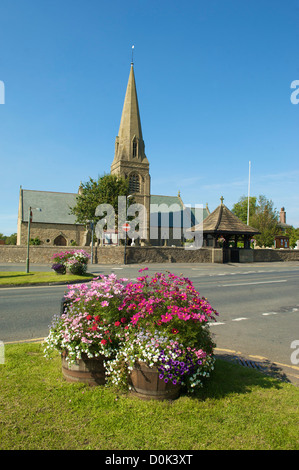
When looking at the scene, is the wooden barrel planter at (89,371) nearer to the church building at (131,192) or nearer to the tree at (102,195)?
the tree at (102,195)

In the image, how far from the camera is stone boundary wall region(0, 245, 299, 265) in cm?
3334

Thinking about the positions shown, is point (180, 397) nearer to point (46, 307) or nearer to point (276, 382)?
point (276, 382)

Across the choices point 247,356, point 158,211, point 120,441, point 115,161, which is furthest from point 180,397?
point 158,211

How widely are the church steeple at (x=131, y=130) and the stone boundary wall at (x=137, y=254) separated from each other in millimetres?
31063

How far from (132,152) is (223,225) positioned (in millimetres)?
31262

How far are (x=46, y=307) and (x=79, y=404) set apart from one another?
7184 millimetres

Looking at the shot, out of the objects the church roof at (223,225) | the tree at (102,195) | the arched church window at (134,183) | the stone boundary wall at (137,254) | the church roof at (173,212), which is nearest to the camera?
the stone boundary wall at (137,254)

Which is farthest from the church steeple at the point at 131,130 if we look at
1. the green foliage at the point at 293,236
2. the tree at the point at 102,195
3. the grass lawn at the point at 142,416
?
the grass lawn at the point at 142,416

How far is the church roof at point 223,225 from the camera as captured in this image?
38.0 m

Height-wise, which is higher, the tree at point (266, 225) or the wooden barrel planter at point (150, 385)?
the tree at point (266, 225)

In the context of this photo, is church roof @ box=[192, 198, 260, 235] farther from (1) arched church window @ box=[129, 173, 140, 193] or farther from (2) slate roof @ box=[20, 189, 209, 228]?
(2) slate roof @ box=[20, 189, 209, 228]

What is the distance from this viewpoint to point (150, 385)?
4109 mm

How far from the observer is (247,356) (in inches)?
252
